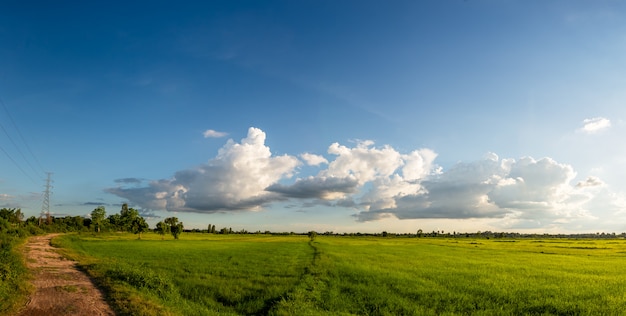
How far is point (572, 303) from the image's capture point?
55.8ft

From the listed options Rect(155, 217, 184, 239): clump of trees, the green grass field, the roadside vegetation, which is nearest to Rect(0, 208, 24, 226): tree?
the roadside vegetation

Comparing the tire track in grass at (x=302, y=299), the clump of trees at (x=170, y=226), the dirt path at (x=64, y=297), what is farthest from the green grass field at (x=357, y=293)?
the clump of trees at (x=170, y=226)

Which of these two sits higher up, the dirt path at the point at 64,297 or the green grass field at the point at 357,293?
the dirt path at the point at 64,297

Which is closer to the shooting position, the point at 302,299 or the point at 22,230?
the point at 302,299

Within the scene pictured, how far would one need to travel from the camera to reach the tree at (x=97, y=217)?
443 ft

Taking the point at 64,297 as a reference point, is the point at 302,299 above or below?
below

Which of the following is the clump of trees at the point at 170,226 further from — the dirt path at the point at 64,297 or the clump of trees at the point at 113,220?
the dirt path at the point at 64,297

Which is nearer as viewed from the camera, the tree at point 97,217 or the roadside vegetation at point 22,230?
the roadside vegetation at point 22,230

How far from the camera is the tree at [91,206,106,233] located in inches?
5312

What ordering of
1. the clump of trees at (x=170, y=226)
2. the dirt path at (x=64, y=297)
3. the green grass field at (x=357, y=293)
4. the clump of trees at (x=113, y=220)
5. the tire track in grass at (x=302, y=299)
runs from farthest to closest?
the clump of trees at (x=113, y=220), the clump of trees at (x=170, y=226), the green grass field at (x=357, y=293), the tire track in grass at (x=302, y=299), the dirt path at (x=64, y=297)

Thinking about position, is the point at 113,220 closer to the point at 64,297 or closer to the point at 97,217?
the point at 97,217

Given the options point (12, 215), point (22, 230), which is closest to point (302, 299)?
point (22, 230)

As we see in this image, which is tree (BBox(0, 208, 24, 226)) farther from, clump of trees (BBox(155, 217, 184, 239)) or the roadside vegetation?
clump of trees (BBox(155, 217, 184, 239))

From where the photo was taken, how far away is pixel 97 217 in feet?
462
